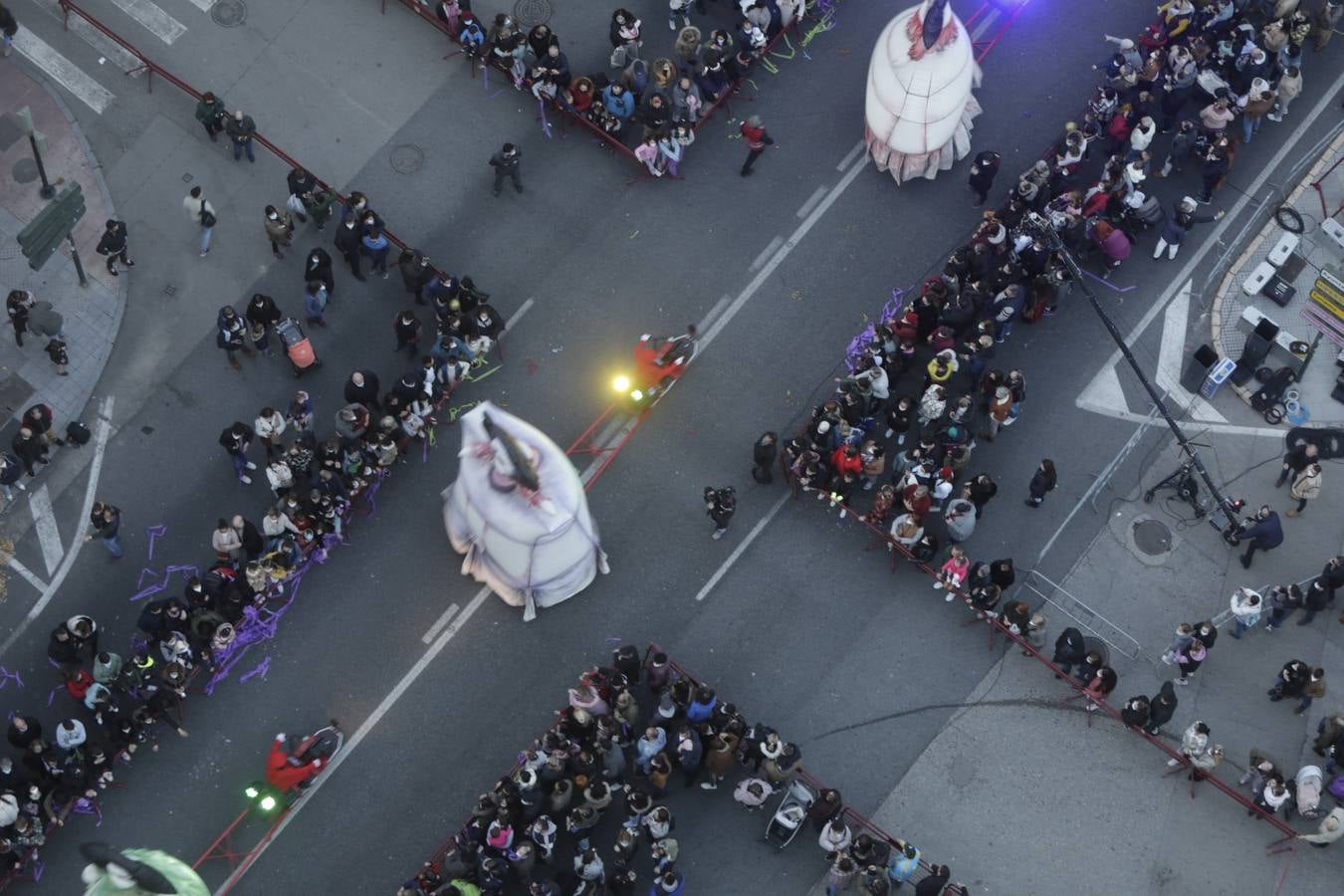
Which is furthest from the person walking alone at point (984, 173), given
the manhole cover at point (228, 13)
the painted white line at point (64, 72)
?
the painted white line at point (64, 72)

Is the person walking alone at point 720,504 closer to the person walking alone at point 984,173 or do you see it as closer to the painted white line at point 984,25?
the person walking alone at point 984,173

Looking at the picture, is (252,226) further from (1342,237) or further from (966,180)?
(1342,237)

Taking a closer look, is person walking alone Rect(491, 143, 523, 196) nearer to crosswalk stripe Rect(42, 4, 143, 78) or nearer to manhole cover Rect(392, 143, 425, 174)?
manhole cover Rect(392, 143, 425, 174)

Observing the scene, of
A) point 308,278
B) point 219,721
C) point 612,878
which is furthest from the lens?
point 308,278

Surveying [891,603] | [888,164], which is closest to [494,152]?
[888,164]

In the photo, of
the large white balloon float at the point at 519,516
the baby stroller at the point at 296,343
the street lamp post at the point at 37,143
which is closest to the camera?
the large white balloon float at the point at 519,516
